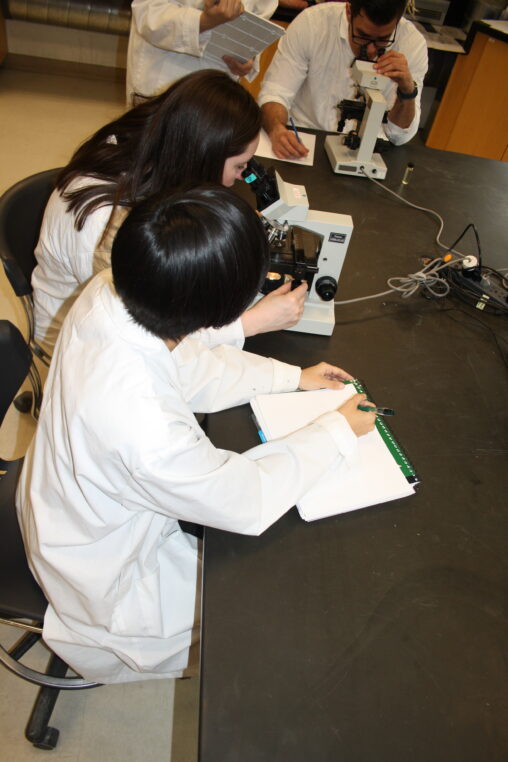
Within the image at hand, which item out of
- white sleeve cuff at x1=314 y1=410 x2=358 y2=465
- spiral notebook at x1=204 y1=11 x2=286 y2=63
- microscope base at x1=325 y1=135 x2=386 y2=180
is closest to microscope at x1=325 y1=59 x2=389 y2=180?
microscope base at x1=325 y1=135 x2=386 y2=180

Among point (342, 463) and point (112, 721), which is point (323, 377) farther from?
point (112, 721)

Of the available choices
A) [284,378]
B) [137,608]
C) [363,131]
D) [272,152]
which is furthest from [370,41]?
[137,608]

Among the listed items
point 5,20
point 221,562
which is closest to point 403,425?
point 221,562

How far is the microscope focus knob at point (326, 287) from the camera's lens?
4.02 feet

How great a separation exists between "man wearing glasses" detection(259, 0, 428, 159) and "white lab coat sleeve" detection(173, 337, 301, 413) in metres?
1.17

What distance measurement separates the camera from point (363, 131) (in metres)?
1.87

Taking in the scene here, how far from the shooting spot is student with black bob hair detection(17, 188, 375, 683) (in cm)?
72

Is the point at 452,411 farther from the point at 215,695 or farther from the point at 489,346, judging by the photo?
the point at 215,695

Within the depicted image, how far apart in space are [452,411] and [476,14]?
12.5 ft

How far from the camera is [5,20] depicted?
4160 millimetres

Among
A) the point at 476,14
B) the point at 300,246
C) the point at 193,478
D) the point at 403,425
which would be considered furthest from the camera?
the point at 476,14

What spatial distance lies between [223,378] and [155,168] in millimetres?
459

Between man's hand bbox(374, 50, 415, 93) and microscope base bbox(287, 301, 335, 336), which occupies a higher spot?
man's hand bbox(374, 50, 415, 93)

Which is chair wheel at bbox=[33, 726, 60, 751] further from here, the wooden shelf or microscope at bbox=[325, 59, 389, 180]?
the wooden shelf
